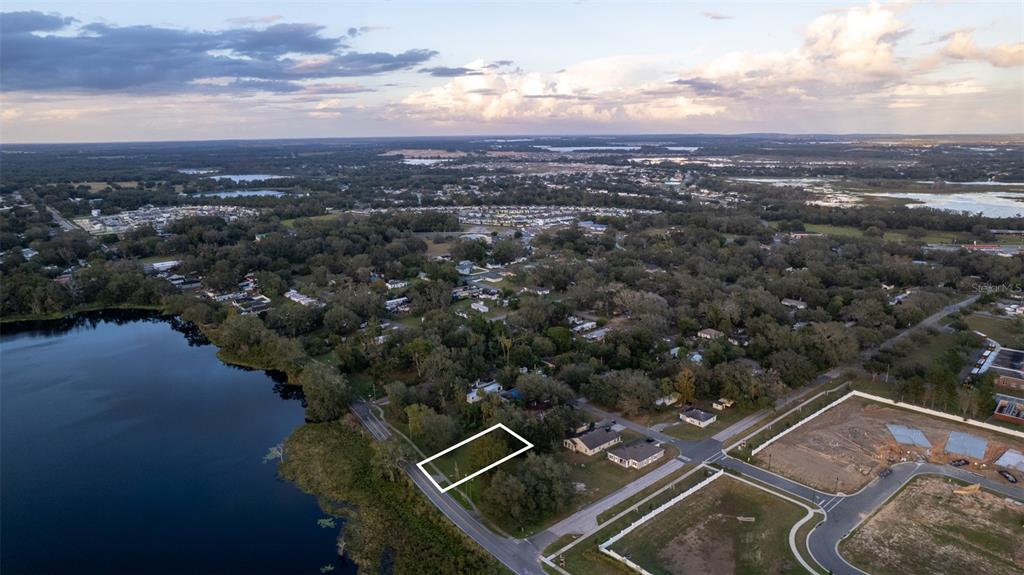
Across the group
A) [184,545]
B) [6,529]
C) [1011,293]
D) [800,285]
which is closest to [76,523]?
[6,529]

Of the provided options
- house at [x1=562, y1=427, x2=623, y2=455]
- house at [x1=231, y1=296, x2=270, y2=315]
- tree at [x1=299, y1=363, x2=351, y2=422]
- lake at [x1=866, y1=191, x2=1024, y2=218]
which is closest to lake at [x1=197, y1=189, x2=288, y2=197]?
house at [x1=231, y1=296, x2=270, y2=315]

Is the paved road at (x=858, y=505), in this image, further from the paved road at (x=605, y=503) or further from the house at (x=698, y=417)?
the house at (x=698, y=417)

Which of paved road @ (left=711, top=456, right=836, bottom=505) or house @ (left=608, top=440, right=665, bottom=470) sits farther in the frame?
house @ (left=608, top=440, right=665, bottom=470)

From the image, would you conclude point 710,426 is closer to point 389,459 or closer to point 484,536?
point 484,536

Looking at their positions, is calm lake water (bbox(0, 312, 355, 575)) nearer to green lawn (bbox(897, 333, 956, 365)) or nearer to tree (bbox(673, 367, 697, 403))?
tree (bbox(673, 367, 697, 403))

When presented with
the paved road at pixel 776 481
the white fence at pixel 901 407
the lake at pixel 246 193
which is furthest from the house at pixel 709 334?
the lake at pixel 246 193
